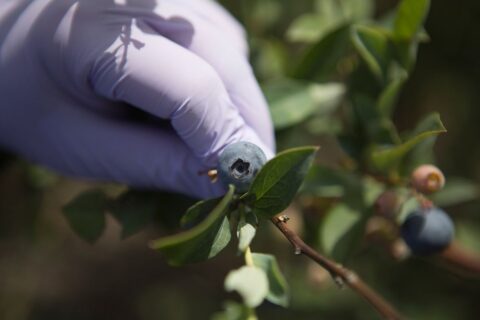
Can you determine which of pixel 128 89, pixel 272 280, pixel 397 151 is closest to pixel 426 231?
pixel 397 151

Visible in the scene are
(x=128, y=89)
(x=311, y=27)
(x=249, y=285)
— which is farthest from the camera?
(x=311, y=27)

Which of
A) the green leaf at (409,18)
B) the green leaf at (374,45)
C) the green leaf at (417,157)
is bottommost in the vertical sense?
the green leaf at (417,157)

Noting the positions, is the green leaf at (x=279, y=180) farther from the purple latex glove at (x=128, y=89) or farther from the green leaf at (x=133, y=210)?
the green leaf at (x=133, y=210)

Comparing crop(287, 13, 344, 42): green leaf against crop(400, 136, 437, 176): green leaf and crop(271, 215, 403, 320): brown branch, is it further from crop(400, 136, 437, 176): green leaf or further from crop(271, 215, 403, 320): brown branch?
crop(271, 215, 403, 320): brown branch

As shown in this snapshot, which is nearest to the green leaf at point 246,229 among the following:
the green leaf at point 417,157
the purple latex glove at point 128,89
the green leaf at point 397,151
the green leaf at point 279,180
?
the green leaf at point 279,180

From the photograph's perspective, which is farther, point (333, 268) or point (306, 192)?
point (306, 192)

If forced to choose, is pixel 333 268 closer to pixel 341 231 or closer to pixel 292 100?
pixel 341 231

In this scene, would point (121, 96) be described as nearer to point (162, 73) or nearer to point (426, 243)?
point (162, 73)

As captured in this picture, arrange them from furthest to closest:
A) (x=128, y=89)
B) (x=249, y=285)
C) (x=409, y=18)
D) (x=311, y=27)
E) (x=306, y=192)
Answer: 1. (x=311, y=27)
2. (x=306, y=192)
3. (x=409, y=18)
4. (x=128, y=89)
5. (x=249, y=285)
